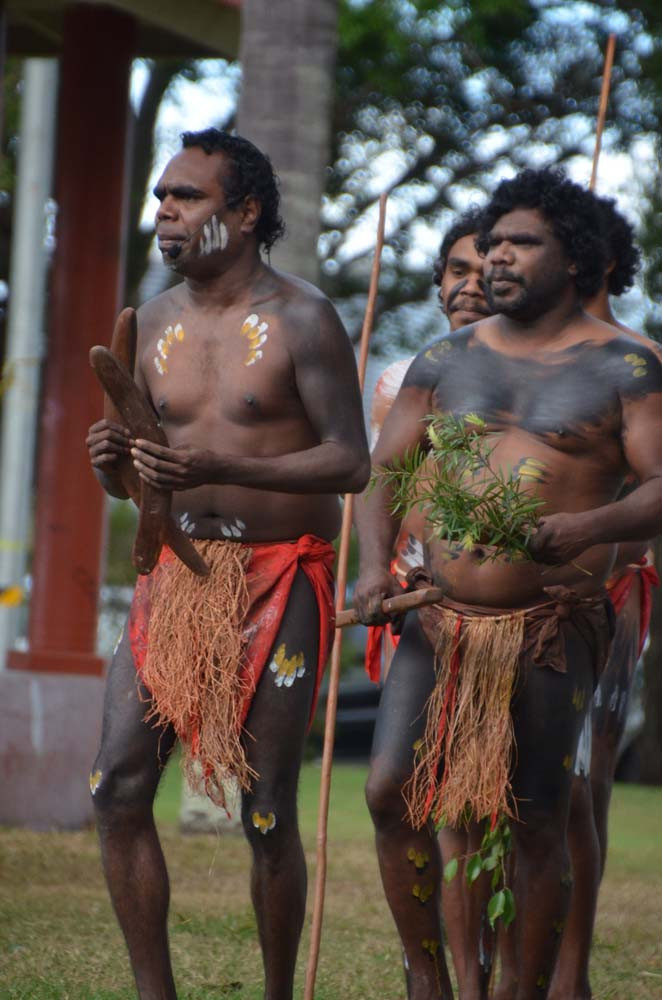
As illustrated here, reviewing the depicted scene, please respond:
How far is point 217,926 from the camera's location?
661 centimetres

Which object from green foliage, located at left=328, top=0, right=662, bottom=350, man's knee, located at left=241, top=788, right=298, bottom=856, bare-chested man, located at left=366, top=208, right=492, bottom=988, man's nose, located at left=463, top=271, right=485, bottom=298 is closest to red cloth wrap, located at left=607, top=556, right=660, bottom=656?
bare-chested man, located at left=366, top=208, right=492, bottom=988

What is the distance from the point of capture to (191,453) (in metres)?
4.23

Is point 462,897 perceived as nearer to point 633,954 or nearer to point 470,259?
point 633,954

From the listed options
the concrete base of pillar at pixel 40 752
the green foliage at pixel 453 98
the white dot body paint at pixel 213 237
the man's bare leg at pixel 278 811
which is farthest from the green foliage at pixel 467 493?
the green foliage at pixel 453 98

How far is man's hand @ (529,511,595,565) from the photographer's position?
4262mm

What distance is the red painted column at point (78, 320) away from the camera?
984 centimetres

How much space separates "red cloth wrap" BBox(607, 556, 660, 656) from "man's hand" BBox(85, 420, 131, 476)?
1972 millimetres

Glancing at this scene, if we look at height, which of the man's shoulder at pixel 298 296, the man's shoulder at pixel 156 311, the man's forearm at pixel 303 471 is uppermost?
the man's shoulder at pixel 298 296

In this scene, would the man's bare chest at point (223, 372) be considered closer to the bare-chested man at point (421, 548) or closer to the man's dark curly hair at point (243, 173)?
the man's dark curly hair at point (243, 173)

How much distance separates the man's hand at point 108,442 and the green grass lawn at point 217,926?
98 cm

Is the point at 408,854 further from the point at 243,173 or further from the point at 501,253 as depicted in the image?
the point at 243,173

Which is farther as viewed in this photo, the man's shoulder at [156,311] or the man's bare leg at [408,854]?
the man's shoulder at [156,311]

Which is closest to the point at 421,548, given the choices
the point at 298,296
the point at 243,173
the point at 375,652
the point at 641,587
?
the point at 375,652

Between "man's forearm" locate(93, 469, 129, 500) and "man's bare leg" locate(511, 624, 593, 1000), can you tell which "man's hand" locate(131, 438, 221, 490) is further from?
A: "man's bare leg" locate(511, 624, 593, 1000)
